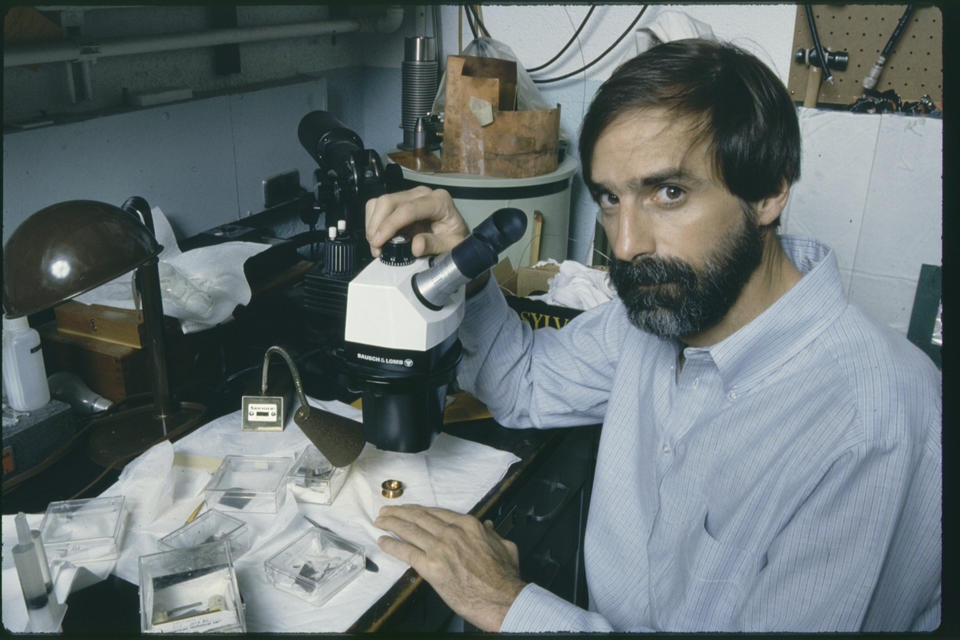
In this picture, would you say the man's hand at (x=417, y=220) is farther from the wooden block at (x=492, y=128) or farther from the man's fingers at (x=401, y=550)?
the wooden block at (x=492, y=128)

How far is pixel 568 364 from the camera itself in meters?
1.42

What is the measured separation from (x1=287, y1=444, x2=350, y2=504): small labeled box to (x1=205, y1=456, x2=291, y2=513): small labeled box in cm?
2

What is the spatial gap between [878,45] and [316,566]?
219cm

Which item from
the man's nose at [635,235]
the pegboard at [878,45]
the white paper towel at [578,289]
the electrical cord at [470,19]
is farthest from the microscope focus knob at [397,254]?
the electrical cord at [470,19]

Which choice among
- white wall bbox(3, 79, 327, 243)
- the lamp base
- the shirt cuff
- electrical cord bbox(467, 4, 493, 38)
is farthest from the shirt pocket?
electrical cord bbox(467, 4, 493, 38)

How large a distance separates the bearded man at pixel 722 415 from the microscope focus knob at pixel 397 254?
0.08 metres

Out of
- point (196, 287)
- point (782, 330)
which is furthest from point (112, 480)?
point (782, 330)

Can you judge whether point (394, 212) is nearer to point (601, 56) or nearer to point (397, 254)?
point (397, 254)

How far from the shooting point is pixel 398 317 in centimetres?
94

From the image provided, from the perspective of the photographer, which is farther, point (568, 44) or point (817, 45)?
point (568, 44)

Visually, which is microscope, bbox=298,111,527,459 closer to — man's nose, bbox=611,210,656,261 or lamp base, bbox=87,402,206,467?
man's nose, bbox=611,210,656,261

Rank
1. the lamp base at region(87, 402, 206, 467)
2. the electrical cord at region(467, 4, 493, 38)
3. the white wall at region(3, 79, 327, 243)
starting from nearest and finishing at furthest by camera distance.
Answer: the lamp base at region(87, 402, 206, 467) → the white wall at region(3, 79, 327, 243) → the electrical cord at region(467, 4, 493, 38)

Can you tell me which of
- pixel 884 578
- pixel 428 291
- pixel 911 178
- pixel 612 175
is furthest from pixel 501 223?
pixel 911 178

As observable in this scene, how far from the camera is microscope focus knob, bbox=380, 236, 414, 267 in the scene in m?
1.00
